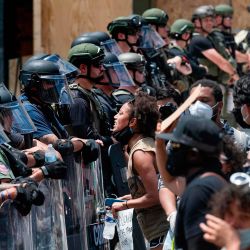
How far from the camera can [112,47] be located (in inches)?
475

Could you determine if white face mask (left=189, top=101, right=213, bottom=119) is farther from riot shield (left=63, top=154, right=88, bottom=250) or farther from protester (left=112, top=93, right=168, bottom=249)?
riot shield (left=63, top=154, right=88, bottom=250)

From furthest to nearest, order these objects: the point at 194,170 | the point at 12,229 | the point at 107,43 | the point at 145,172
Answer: the point at 107,43 → the point at 145,172 → the point at 12,229 → the point at 194,170

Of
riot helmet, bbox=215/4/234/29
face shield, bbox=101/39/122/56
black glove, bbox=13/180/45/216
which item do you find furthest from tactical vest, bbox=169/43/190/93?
black glove, bbox=13/180/45/216

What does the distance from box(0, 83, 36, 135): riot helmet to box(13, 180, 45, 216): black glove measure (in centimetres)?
70

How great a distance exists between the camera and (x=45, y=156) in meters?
8.44

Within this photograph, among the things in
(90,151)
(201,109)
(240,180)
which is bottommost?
(90,151)

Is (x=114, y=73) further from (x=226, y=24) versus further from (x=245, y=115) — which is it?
(x=226, y=24)

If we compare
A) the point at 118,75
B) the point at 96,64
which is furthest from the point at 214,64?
the point at 96,64

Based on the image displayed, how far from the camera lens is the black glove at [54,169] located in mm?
8172

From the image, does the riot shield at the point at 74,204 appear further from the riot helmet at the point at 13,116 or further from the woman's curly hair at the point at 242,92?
the woman's curly hair at the point at 242,92

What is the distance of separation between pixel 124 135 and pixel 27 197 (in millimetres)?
1808

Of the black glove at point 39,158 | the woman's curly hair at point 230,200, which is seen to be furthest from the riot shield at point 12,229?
the woman's curly hair at point 230,200

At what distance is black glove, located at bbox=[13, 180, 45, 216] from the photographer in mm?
7523

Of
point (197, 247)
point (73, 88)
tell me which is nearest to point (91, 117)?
point (73, 88)
